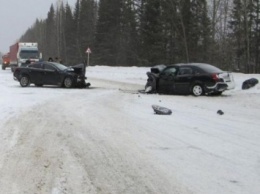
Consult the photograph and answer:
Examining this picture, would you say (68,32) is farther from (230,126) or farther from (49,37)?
(230,126)

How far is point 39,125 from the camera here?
35.0 ft

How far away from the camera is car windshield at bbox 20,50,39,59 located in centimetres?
4294

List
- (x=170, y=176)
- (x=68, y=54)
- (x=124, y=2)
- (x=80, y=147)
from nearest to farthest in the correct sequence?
(x=170, y=176), (x=80, y=147), (x=124, y=2), (x=68, y=54)

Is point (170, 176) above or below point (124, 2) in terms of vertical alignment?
below

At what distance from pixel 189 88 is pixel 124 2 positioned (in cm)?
4979

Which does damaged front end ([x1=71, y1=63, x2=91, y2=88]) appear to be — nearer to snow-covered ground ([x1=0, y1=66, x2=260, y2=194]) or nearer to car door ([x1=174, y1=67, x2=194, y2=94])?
car door ([x1=174, y1=67, x2=194, y2=94])

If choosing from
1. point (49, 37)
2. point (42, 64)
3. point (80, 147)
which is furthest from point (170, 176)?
point (49, 37)

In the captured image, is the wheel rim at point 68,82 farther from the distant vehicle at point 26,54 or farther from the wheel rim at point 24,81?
the distant vehicle at point 26,54

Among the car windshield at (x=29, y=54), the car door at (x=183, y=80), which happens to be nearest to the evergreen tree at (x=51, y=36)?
the car windshield at (x=29, y=54)

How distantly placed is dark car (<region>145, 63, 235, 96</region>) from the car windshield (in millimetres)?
23715

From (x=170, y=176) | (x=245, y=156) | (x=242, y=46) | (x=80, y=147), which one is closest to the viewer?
(x=170, y=176)

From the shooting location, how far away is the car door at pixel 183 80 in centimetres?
2014

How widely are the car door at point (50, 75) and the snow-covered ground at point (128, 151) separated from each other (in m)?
11.2

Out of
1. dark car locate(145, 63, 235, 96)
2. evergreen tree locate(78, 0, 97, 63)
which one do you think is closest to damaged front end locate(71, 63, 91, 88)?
dark car locate(145, 63, 235, 96)
